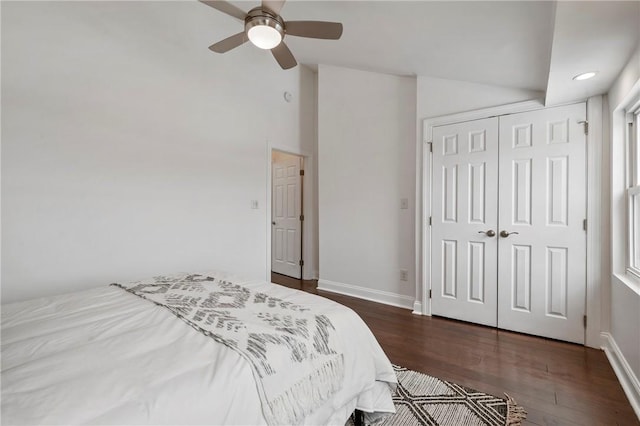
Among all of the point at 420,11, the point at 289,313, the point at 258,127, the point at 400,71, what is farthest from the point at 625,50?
the point at 258,127

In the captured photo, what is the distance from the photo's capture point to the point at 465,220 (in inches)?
117

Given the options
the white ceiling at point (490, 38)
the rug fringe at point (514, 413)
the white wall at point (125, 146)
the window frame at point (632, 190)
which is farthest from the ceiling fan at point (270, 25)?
the rug fringe at point (514, 413)

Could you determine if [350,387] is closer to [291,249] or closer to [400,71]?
[400,71]

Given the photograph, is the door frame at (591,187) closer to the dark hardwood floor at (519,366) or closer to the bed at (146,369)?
the dark hardwood floor at (519,366)

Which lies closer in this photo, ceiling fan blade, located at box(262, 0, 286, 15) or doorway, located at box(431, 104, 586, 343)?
ceiling fan blade, located at box(262, 0, 286, 15)

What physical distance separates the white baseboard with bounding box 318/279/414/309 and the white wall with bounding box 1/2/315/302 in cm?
99

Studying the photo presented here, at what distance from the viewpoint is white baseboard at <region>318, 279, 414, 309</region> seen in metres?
3.47

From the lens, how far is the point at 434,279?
3184 mm

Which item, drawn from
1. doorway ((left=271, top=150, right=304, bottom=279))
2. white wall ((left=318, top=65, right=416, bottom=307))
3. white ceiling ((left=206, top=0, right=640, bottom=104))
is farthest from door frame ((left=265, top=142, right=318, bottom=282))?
white ceiling ((left=206, top=0, right=640, bottom=104))

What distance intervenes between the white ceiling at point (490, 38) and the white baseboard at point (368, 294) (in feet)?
7.83

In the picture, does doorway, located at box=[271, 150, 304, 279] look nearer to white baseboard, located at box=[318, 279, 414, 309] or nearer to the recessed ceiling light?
white baseboard, located at box=[318, 279, 414, 309]

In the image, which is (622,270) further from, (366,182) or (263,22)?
(263,22)

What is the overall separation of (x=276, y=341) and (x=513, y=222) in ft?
8.36

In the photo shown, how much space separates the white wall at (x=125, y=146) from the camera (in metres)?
2.16
